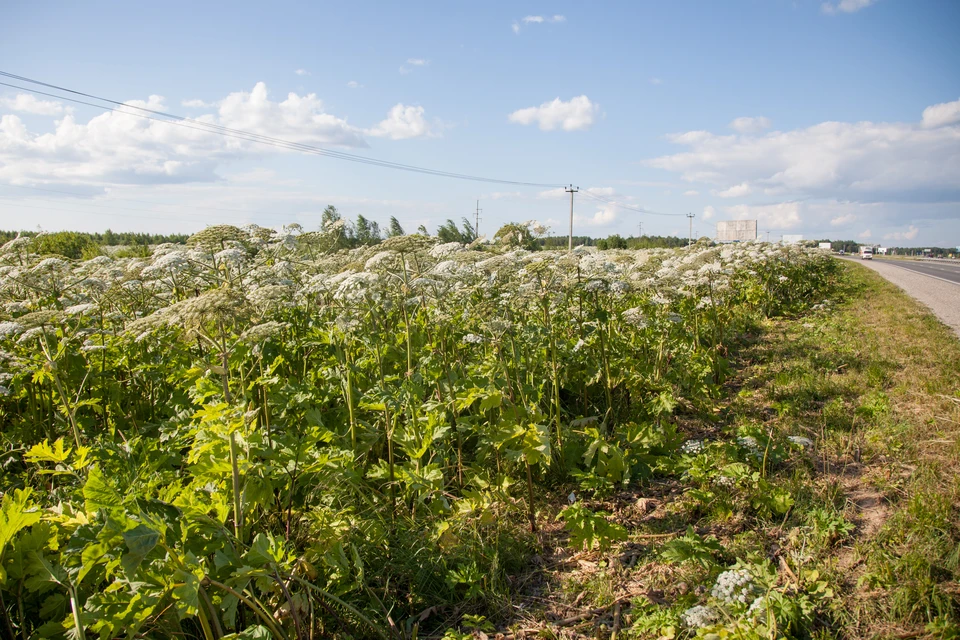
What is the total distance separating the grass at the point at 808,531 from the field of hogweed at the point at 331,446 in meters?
0.10

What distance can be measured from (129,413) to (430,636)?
3618 mm

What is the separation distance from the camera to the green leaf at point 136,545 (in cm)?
168

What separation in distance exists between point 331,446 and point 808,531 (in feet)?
9.64

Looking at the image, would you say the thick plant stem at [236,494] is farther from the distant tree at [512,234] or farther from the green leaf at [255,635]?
the distant tree at [512,234]

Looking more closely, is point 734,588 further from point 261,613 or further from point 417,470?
point 261,613

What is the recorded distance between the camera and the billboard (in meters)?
50.3

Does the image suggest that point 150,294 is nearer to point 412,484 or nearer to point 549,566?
point 412,484

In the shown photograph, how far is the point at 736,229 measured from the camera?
171ft

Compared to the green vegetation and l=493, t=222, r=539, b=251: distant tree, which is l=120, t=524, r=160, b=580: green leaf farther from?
l=493, t=222, r=539, b=251: distant tree

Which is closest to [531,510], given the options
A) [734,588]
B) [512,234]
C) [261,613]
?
[734,588]

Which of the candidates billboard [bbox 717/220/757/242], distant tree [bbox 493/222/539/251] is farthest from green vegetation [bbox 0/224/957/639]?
billboard [bbox 717/220/757/242]

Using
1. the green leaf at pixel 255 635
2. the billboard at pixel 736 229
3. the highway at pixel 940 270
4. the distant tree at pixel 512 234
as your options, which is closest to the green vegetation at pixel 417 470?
the green leaf at pixel 255 635

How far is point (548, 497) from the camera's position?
13.0 ft

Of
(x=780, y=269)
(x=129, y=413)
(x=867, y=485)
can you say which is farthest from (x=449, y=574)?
(x=780, y=269)
